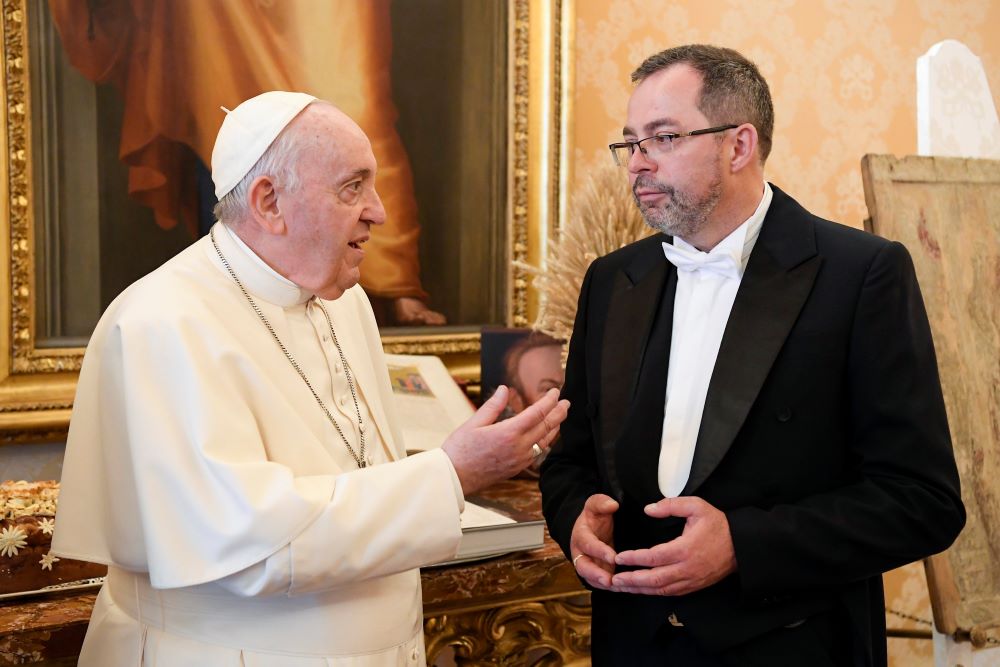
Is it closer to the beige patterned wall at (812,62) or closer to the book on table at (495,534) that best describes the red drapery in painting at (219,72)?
the beige patterned wall at (812,62)

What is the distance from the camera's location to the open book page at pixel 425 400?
9.73 ft

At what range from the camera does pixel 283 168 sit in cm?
192

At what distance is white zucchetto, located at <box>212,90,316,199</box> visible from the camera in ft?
6.32

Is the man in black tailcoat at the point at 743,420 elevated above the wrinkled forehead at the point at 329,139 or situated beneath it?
situated beneath

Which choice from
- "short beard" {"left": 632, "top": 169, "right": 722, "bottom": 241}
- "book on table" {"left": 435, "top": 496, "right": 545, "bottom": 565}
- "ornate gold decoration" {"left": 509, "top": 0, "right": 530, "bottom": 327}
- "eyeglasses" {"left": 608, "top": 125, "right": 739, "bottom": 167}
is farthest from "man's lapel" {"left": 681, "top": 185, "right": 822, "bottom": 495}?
"ornate gold decoration" {"left": 509, "top": 0, "right": 530, "bottom": 327}

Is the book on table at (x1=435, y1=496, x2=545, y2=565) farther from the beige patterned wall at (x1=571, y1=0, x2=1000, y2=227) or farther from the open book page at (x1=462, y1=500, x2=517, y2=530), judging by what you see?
the beige patterned wall at (x1=571, y1=0, x2=1000, y2=227)

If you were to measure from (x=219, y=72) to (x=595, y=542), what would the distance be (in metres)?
1.93

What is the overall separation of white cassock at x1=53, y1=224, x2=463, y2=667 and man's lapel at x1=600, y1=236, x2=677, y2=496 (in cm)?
40

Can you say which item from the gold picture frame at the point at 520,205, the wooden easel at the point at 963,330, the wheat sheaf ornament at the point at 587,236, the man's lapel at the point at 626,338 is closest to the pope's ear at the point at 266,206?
the man's lapel at the point at 626,338

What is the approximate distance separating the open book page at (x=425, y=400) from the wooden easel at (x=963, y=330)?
1.32 meters

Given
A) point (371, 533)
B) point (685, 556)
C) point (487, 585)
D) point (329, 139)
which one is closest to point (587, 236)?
point (487, 585)

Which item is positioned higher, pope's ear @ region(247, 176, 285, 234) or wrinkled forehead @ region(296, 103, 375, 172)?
wrinkled forehead @ region(296, 103, 375, 172)

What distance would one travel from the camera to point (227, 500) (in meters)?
1.68

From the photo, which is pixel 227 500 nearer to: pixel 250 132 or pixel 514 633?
pixel 250 132
